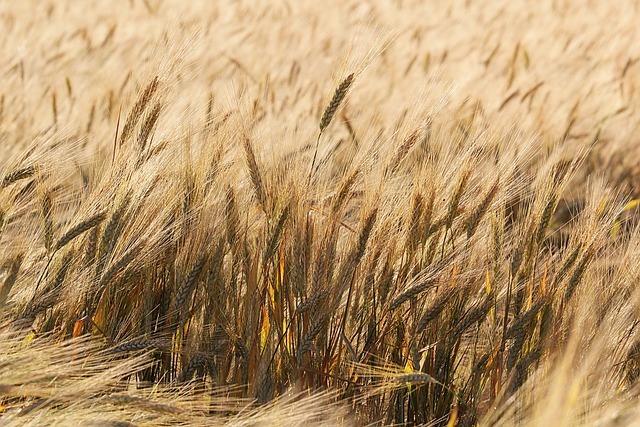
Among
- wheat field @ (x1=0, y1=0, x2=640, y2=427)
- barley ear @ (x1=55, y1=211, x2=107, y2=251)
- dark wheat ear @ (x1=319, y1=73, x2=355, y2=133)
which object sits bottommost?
wheat field @ (x1=0, y1=0, x2=640, y2=427)

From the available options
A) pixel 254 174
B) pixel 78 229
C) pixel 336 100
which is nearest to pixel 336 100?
pixel 336 100

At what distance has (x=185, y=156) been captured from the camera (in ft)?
4.08

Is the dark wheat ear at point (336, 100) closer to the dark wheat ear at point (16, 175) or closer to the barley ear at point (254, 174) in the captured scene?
the barley ear at point (254, 174)

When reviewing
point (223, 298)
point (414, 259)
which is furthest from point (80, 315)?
point (414, 259)

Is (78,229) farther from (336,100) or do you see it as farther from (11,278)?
(336,100)

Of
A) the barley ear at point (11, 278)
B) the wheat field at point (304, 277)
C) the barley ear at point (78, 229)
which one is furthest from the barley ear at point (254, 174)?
the barley ear at point (11, 278)

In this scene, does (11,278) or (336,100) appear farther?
(336,100)

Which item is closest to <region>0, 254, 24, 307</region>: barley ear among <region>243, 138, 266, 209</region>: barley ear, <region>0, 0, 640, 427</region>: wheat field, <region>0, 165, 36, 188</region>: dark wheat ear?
<region>0, 0, 640, 427</region>: wheat field

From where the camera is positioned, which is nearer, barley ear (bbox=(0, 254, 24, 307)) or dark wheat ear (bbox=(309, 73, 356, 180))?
barley ear (bbox=(0, 254, 24, 307))

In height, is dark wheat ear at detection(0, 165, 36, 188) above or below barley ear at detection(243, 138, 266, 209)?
above

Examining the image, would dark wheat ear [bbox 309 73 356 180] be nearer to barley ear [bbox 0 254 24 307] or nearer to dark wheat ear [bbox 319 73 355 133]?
dark wheat ear [bbox 319 73 355 133]

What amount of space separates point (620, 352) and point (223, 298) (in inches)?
22.3

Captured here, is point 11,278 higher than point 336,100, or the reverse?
point 336,100

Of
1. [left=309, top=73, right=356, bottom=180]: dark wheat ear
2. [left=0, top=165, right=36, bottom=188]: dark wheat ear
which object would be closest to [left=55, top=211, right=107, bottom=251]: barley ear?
[left=0, top=165, right=36, bottom=188]: dark wheat ear
